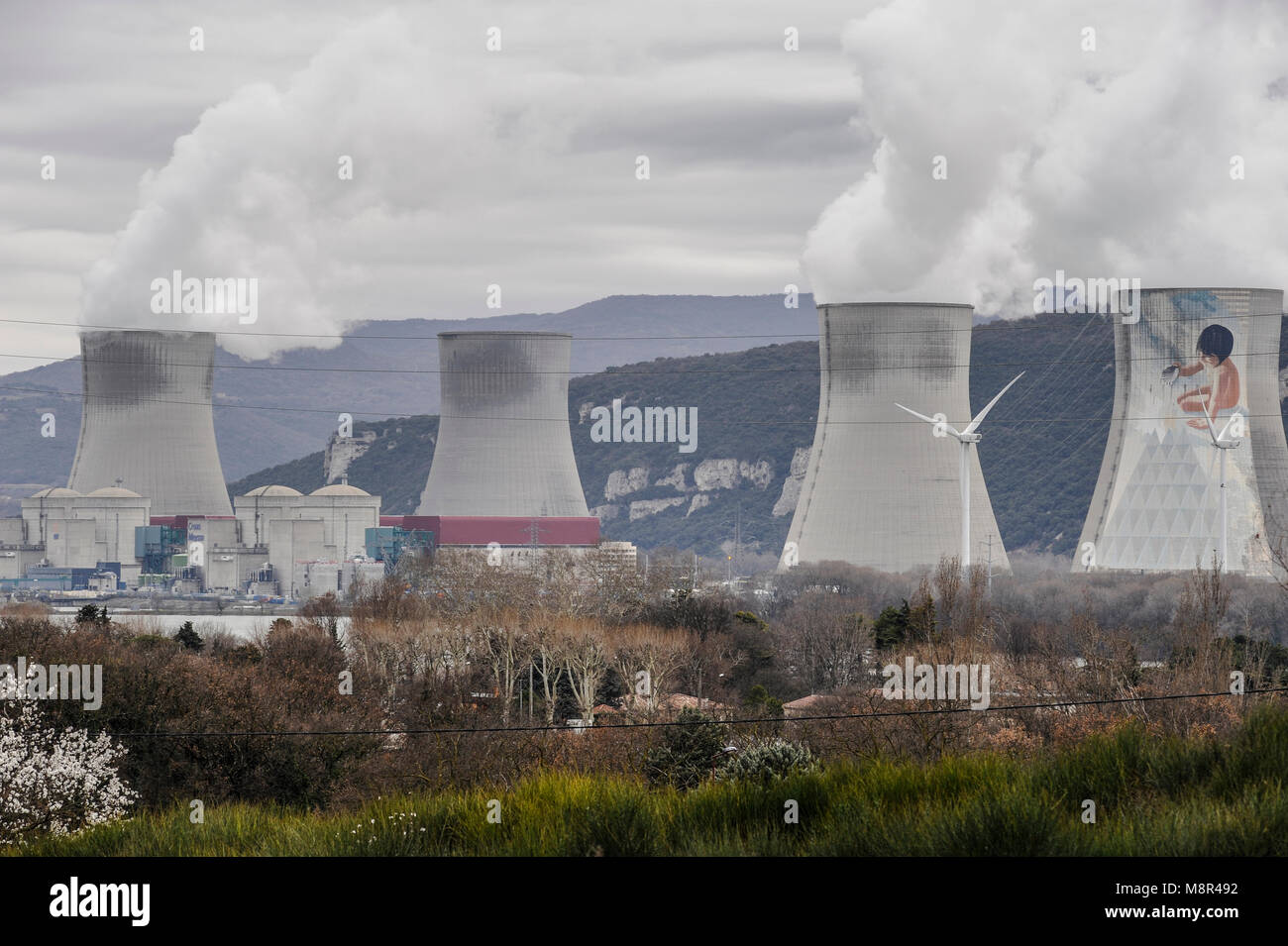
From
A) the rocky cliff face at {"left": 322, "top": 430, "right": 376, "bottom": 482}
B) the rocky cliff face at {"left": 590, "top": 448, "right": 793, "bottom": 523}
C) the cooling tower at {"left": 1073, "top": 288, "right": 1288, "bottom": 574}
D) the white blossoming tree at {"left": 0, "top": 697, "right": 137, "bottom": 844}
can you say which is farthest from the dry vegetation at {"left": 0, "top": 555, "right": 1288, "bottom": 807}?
the rocky cliff face at {"left": 322, "top": 430, "right": 376, "bottom": 482}

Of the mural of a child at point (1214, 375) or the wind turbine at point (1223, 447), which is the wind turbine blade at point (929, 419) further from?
the mural of a child at point (1214, 375)

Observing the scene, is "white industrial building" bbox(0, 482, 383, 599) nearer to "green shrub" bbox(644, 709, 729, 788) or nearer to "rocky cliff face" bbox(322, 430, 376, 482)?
"green shrub" bbox(644, 709, 729, 788)

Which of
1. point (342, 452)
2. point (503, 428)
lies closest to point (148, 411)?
point (503, 428)

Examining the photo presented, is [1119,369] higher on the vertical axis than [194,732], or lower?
higher

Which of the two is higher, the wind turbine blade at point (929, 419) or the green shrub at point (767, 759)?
the wind turbine blade at point (929, 419)

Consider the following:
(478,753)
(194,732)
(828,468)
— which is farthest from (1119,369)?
(194,732)

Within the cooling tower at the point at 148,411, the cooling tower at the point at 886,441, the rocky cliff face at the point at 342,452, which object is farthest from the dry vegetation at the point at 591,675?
the rocky cliff face at the point at 342,452
